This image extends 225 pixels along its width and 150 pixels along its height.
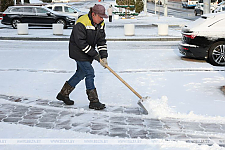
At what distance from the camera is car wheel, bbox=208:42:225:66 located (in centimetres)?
1254

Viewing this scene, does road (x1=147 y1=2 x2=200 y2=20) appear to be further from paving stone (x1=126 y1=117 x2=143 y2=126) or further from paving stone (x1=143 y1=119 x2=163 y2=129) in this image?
paving stone (x1=143 y1=119 x2=163 y2=129)

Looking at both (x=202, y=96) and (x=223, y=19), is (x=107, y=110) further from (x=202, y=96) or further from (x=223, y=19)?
(x=223, y=19)

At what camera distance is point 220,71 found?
11.6 m

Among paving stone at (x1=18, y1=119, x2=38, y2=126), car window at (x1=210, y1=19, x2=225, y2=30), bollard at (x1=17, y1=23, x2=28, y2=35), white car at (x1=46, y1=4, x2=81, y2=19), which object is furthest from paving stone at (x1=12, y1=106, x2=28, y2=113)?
white car at (x1=46, y1=4, x2=81, y2=19)

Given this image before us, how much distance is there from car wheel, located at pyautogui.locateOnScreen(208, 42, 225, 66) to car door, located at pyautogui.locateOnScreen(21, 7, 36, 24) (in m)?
19.2

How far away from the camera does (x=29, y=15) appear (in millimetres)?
29812

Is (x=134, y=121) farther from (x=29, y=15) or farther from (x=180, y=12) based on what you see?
(x=180, y=12)

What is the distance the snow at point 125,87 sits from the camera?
19.3 ft

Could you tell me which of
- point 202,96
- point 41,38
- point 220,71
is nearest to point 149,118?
point 202,96

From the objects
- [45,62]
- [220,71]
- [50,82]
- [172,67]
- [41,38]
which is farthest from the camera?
[41,38]

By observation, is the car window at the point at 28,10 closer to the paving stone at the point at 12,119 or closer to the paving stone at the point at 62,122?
the paving stone at the point at 12,119

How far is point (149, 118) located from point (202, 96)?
1.97 meters

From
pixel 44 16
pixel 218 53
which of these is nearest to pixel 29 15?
pixel 44 16

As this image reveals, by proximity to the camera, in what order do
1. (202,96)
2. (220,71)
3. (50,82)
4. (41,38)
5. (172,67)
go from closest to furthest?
→ (202,96) → (50,82) → (220,71) → (172,67) → (41,38)
